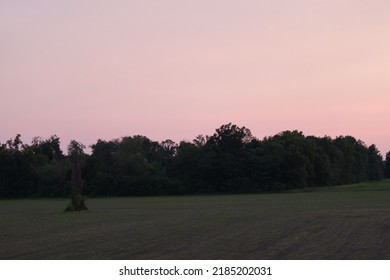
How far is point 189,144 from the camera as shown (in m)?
157

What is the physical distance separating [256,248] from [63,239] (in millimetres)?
10141

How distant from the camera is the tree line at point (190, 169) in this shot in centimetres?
14450

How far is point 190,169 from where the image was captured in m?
150

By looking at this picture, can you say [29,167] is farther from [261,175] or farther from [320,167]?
[320,167]

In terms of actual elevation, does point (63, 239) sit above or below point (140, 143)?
below

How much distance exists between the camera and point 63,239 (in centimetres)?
2716

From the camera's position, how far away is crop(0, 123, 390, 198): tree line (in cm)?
14450

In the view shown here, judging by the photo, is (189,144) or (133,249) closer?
(133,249)

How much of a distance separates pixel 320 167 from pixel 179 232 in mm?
135070
